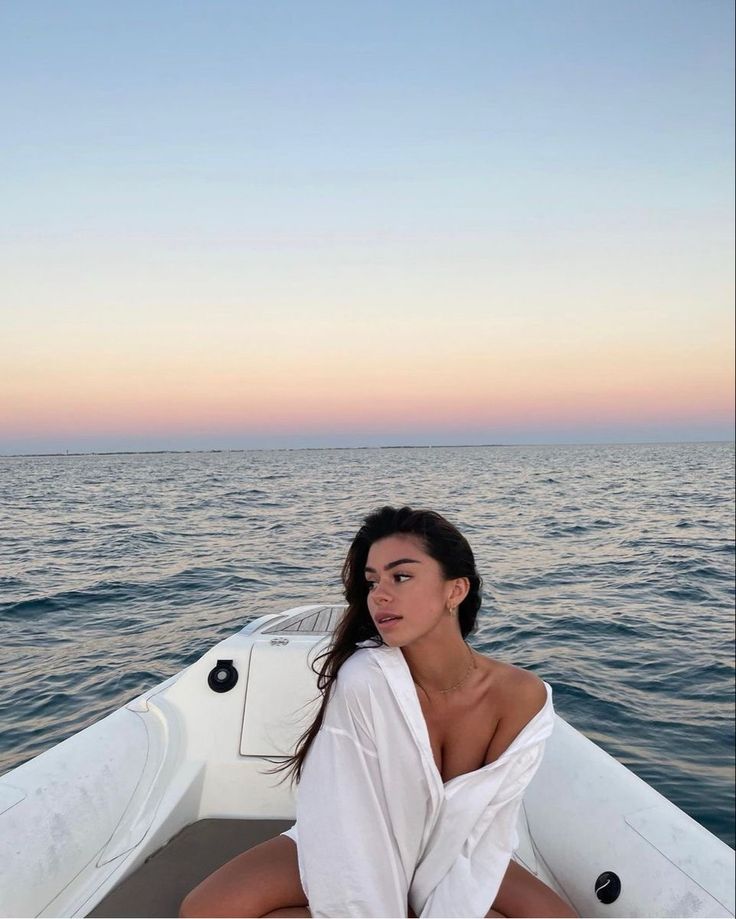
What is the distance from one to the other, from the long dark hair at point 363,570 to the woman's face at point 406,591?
28mm

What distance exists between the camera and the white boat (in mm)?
2064

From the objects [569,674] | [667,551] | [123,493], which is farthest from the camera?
[123,493]

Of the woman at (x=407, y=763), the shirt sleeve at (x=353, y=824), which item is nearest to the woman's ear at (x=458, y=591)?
the woman at (x=407, y=763)

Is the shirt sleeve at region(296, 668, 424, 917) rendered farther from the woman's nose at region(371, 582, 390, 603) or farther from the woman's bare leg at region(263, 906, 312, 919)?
the woman's nose at region(371, 582, 390, 603)

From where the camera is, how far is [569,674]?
19.8 ft

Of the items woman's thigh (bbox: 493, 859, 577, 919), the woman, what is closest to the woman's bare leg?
the woman

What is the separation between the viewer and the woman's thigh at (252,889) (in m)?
1.73

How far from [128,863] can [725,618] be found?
24.9 feet

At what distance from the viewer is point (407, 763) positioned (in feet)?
5.40

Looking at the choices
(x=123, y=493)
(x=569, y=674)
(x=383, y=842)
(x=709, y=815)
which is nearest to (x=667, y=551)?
→ (x=569, y=674)

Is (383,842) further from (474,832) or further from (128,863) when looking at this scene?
(128,863)

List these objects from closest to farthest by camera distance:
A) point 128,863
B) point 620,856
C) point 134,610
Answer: point 620,856 < point 128,863 < point 134,610

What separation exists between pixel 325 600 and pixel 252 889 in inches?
266

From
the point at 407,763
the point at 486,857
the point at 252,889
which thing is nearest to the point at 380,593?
the point at 407,763
